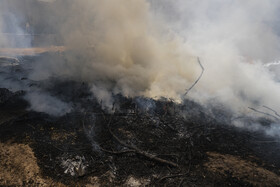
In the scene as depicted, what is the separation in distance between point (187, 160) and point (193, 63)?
26.9ft

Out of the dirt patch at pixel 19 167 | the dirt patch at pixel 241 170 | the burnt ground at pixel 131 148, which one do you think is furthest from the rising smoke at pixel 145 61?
the dirt patch at pixel 19 167

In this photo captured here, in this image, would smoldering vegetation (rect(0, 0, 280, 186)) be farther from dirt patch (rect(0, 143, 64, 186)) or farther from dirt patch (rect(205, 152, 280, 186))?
dirt patch (rect(0, 143, 64, 186))

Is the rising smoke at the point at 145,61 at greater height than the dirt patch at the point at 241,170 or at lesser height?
greater

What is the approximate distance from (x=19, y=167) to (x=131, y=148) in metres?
3.11

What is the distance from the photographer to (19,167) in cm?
484

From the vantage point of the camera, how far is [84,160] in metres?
5.25

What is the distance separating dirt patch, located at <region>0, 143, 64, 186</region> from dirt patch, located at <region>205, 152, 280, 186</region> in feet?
14.1

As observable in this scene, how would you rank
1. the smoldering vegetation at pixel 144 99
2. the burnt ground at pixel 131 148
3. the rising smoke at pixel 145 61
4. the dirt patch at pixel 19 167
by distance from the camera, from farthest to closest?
the rising smoke at pixel 145 61
the smoldering vegetation at pixel 144 99
the burnt ground at pixel 131 148
the dirt patch at pixel 19 167

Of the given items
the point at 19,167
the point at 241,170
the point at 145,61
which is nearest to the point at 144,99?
the point at 145,61

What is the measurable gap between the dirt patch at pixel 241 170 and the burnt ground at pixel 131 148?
2 cm

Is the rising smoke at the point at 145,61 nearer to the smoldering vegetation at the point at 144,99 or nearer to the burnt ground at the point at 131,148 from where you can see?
the smoldering vegetation at the point at 144,99

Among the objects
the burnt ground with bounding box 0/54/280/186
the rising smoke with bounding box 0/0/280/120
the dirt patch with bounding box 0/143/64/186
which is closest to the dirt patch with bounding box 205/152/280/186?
the burnt ground with bounding box 0/54/280/186

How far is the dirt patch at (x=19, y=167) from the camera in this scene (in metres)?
4.46

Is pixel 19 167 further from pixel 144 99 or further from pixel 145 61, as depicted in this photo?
pixel 145 61
